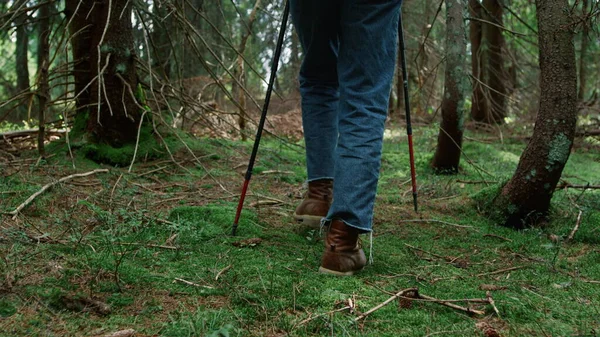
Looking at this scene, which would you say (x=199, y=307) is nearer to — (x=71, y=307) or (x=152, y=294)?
(x=152, y=294)

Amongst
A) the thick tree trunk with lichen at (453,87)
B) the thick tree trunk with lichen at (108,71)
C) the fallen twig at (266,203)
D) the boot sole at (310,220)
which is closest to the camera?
the boot sole at (310,220)

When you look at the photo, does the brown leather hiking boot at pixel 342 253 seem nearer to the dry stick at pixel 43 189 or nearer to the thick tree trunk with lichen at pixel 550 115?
the thick tree trunk with lichen at pixel 550 115

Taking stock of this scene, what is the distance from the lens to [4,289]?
5.29 feet

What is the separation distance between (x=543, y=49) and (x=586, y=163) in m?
3.65

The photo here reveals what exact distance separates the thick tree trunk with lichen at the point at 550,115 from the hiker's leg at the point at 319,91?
114 cm

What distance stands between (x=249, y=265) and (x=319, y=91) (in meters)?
→ 1.09

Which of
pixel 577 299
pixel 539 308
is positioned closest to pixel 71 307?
pixel 539 308

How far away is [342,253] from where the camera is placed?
2.10m

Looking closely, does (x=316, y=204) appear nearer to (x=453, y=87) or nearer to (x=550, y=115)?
(x=550, y=115)

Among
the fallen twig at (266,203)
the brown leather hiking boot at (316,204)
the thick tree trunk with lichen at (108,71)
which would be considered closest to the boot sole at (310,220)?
the brown leather hiking boot at (316,204)

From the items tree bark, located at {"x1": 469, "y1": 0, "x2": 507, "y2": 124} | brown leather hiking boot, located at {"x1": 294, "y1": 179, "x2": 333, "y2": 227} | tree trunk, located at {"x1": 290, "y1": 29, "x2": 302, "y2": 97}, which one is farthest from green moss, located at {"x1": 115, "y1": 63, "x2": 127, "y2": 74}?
tree trunk, located at {"x1": 290, "y1": 29, "x2": 302, "y2": 97}

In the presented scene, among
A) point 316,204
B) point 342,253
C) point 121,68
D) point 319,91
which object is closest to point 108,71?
point 121,68

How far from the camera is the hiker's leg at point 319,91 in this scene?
262 cm

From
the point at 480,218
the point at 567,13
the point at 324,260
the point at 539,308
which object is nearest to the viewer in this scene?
the point at 539,308
